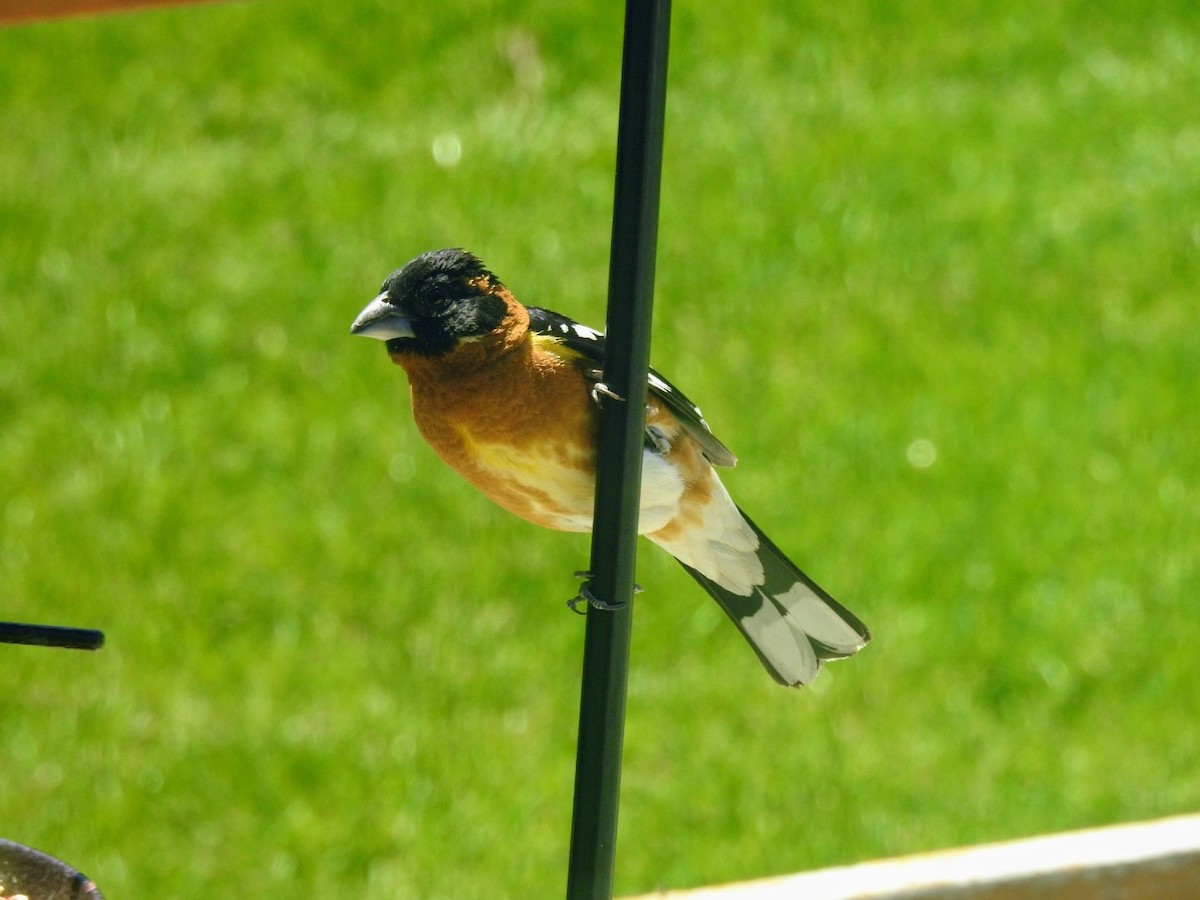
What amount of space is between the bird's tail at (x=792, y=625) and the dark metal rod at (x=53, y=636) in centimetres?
112

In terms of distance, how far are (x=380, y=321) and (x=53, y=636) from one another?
1.80 feet

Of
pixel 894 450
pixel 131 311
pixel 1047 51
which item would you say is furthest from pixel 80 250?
pixel 1047 51

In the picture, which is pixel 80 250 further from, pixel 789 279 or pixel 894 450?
pixel 894 450

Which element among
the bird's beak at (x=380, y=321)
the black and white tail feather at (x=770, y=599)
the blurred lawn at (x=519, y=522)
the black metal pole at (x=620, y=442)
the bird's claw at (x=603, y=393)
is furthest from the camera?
the blurred lawn at (x=519, y=522)

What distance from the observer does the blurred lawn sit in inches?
177

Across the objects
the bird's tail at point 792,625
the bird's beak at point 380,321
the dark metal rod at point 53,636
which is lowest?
the bird's tail at point 792,625

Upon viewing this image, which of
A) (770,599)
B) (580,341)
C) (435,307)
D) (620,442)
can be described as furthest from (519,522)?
(620,442)

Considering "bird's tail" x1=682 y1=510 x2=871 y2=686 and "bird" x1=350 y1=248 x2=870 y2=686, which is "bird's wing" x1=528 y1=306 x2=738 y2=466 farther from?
"bird's tail" x1=682 y1=510 x2=871 y2=686

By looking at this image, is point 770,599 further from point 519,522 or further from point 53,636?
point 519,522

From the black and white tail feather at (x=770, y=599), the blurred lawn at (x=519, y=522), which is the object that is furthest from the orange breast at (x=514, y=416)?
the blurred lawn at (x=519, y=522)

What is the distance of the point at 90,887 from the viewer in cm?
188

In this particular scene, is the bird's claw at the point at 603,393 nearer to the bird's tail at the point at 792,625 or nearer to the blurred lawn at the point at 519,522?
the bird's tail at the point at 792,625

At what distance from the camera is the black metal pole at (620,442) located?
171 centimetres

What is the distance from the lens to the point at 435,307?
2064 mm
